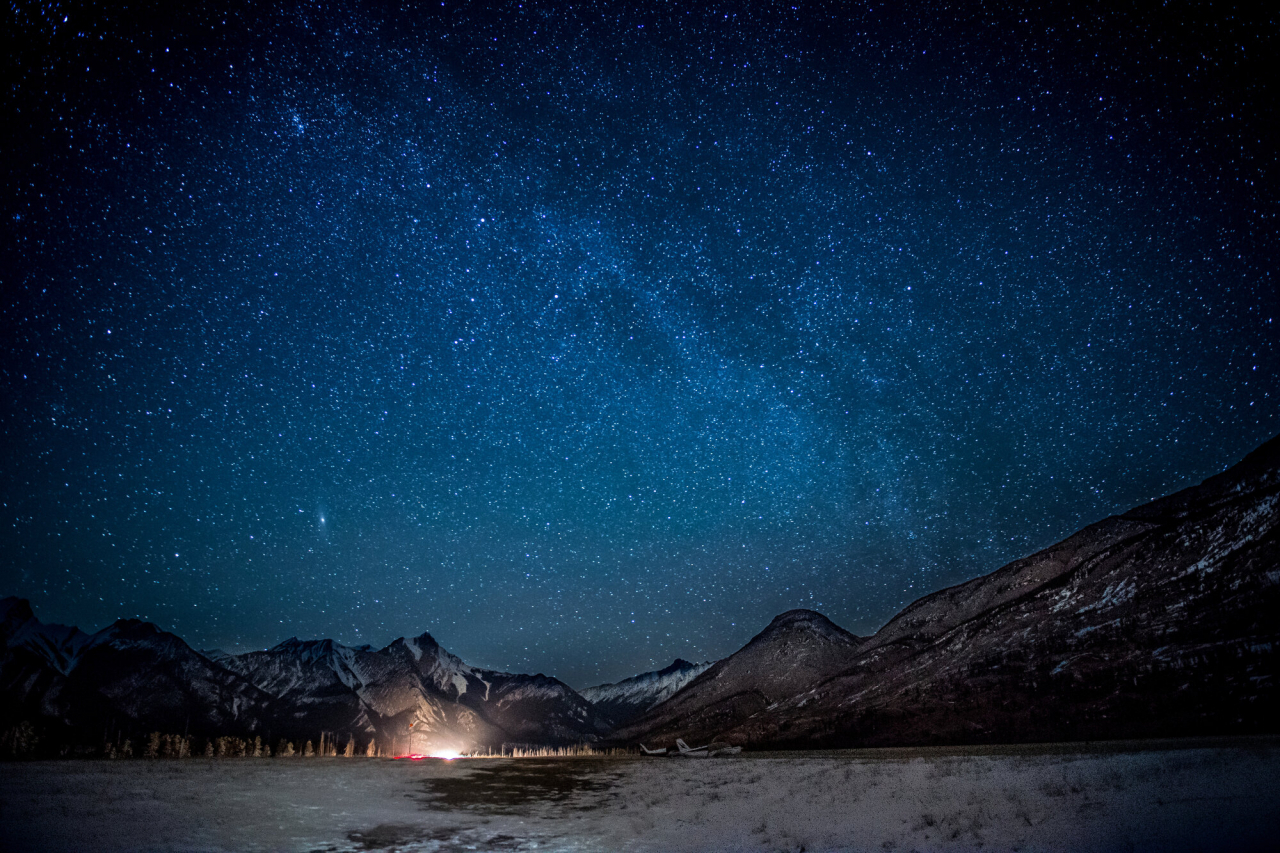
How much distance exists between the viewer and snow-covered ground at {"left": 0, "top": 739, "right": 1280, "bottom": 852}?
17.7m

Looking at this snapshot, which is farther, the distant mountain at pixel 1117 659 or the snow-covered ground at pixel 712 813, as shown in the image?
the distant mountain at pixel 1117 659

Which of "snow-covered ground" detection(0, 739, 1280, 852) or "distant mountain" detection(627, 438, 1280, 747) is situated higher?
"snow-covered ground" detection(0, 739, 1280, 852)

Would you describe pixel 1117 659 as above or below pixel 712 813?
below

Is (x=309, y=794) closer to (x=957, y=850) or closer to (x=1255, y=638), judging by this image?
(x=957, y=850)

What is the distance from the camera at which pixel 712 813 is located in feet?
84.0

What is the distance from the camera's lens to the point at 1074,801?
2228 centimetres

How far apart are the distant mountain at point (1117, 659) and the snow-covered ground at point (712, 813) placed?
3198 inches

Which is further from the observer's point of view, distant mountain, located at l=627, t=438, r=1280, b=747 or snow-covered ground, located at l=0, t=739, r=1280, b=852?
distant mountain, located at l=627, t=438, r=1280, b=747

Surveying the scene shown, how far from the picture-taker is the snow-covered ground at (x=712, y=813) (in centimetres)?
1767

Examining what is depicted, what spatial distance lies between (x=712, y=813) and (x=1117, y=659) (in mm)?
141868

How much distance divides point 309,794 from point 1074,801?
116ft

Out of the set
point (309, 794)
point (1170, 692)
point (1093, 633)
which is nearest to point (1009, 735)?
point (1170, 692)

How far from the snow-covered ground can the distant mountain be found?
81.2 m

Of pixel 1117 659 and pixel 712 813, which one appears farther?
pixel 1117 659
